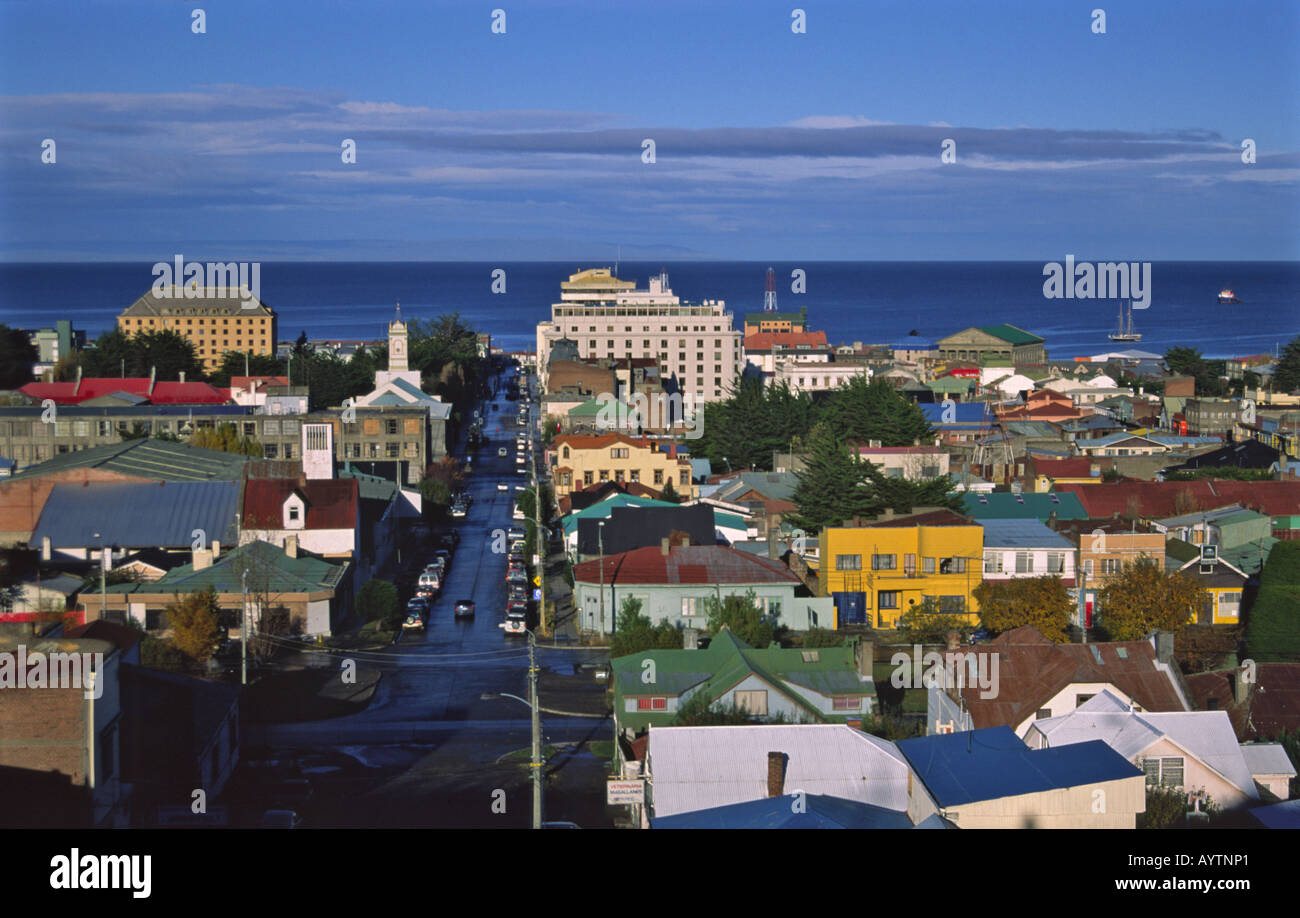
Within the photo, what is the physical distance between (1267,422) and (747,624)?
2543cm

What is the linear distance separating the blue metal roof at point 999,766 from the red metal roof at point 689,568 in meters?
9.96

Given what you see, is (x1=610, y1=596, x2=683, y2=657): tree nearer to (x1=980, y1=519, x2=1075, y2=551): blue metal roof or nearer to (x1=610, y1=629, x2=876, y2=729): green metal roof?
(x1=610, y1=629, x2=876, y2=729): green metal roof

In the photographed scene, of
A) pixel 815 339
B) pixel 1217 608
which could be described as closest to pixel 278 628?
A: pixel 1217 608

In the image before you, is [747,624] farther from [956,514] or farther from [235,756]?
[235,756]

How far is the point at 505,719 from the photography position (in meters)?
16.9

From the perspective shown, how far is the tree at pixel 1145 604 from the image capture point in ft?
63.8

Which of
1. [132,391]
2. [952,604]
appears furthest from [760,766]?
[132,391]

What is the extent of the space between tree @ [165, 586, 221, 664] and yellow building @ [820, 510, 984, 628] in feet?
28.1

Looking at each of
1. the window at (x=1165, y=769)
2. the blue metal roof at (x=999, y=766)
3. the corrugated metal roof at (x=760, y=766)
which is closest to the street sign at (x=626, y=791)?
the corrugated metal roof at (x=760, y=766)

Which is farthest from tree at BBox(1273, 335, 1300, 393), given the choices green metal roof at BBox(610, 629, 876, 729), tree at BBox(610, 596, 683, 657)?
green metal roof at BBox(610, 629, 876, 729)

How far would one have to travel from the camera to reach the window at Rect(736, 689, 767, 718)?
13906 mm

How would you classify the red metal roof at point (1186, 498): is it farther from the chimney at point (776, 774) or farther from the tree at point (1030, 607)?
the chimney at point (776, 774)

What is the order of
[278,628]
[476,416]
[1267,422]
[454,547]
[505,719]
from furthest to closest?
[476,416] → [1267,422] → [454,547] → [278,628] → [505,719]

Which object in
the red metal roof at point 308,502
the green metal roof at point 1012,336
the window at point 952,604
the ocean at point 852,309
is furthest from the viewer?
the ocean at point 852,309
